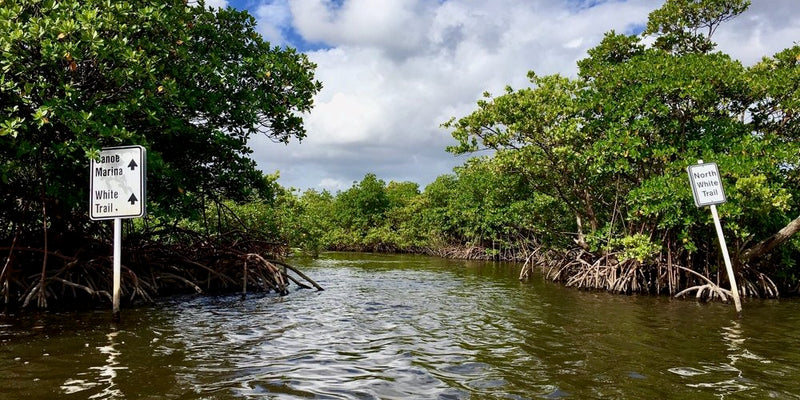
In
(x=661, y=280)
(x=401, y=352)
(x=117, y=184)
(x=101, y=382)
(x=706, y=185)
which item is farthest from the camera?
(x=661, y=280)

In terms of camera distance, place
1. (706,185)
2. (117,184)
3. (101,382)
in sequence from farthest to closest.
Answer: (706,185)
(117,184)
(101,382)

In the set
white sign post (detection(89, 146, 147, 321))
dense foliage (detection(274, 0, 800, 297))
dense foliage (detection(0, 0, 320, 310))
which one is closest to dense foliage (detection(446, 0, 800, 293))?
dense foliage (detection(274, 0, 800, 297))

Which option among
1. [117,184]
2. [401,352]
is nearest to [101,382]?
[401,352]

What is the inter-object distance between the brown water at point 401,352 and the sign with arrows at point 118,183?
1.82 metres

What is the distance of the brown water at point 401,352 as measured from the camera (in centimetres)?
515

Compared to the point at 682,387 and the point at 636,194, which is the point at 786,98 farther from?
the point at 682,387

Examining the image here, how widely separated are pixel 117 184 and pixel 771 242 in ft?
46.7

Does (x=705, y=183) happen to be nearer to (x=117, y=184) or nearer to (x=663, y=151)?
(x=663, y=151)

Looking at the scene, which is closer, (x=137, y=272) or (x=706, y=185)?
(x=706, y=185)

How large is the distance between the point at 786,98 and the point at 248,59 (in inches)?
534

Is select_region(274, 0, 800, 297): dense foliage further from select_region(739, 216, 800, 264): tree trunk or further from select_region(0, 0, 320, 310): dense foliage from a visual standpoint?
select_region(0, 0, 320, 310): dense foliage

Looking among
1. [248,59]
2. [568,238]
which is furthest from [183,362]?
[568,238]

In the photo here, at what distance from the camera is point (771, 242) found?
12742 mm

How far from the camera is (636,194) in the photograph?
13242mm
